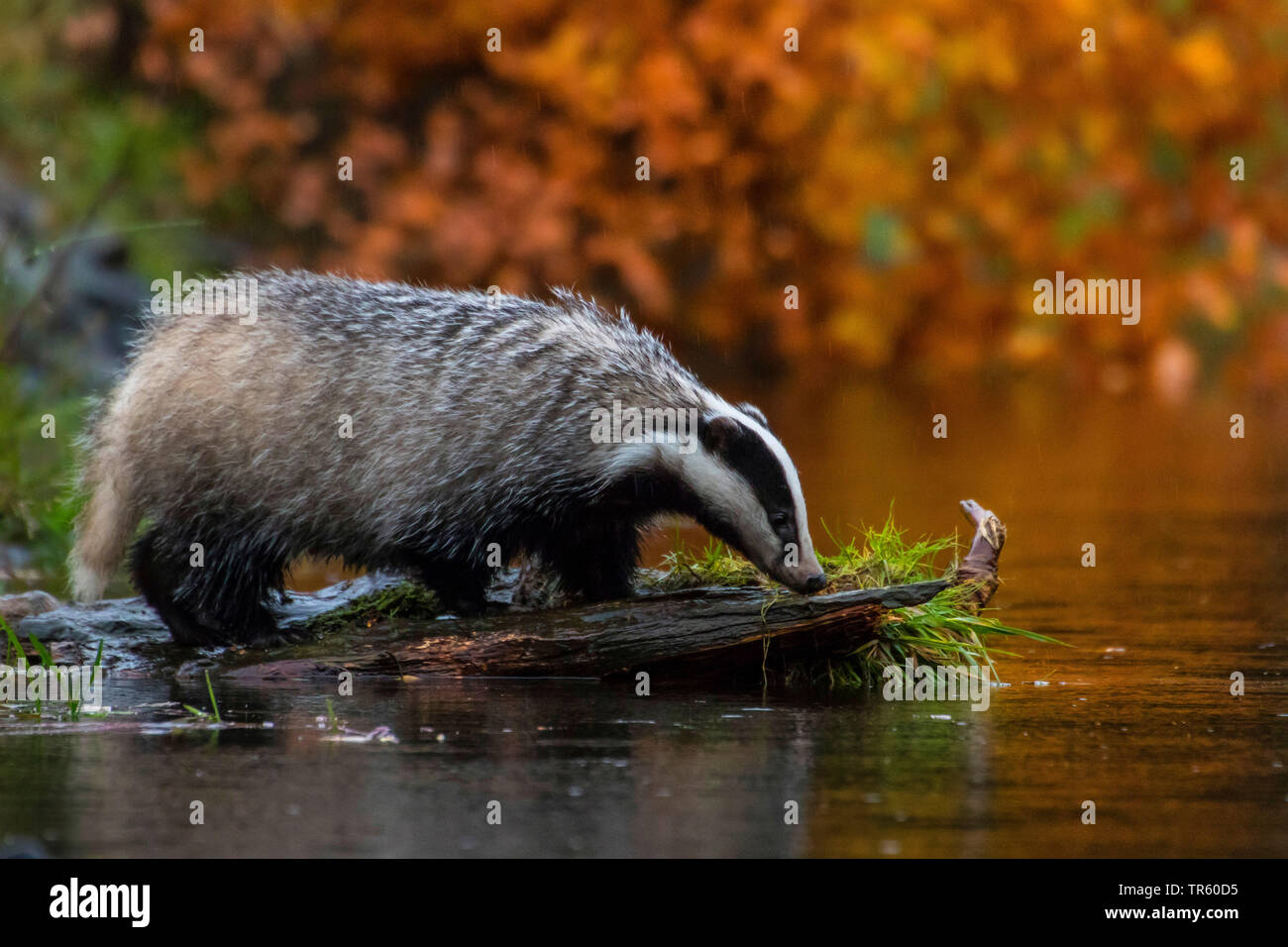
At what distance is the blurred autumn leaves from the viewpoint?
74.6 feet

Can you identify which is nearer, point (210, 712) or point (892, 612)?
point (210, 712)

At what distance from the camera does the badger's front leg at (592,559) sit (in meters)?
8.23

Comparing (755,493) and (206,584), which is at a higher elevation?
(755,493)

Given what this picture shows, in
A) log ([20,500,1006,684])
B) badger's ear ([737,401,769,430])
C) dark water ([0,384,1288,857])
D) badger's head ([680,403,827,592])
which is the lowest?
dark water ([0,384,1288,857])

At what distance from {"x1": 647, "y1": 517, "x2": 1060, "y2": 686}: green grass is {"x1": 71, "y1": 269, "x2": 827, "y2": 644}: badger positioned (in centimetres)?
35

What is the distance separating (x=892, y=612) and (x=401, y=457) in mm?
2065
